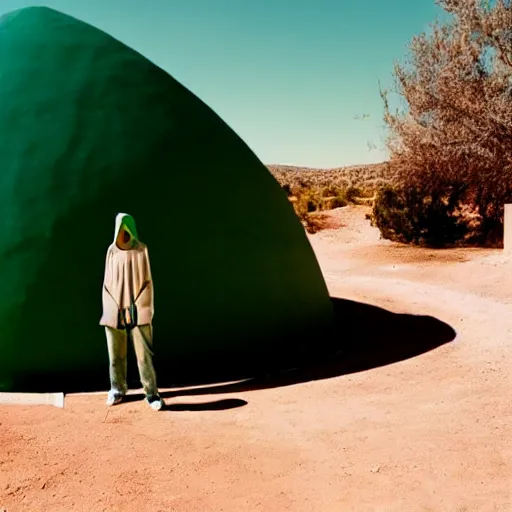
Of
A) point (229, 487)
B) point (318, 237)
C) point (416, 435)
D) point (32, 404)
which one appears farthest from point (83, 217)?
point (318, 237)

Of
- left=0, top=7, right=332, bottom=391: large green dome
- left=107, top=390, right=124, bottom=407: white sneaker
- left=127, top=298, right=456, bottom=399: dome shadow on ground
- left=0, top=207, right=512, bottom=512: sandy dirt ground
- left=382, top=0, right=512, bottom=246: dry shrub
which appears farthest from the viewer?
left=382, top=0, right=512, bottom=246: dry shrub

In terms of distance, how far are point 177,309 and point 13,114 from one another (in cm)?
281

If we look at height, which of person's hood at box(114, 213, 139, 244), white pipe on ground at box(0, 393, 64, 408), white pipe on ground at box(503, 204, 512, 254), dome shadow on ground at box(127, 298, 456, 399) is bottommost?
dome shadow on ground at box(127, 298, 456, 399)

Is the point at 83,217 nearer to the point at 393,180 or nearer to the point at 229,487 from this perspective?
the point at 229,487

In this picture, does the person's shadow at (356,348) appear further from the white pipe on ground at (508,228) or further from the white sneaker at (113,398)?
the white pipe on ground at (508,228)

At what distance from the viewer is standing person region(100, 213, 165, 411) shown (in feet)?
19.2

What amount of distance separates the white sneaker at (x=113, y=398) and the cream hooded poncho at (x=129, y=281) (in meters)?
0.65

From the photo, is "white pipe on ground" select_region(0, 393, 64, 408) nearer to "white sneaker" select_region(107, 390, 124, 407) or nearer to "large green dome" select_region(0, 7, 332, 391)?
"large green dome" select_region(0, 7, 332, 391)

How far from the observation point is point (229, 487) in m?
4.43

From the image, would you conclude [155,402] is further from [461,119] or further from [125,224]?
[461,119]

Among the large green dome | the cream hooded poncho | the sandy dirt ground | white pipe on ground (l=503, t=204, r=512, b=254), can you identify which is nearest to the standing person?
the cream hooded poncho

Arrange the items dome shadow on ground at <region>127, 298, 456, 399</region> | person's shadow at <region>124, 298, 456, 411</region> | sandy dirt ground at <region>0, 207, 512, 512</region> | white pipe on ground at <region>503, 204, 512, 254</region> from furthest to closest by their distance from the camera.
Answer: white pipe on ground at <region>503, 204, 512, 254</region> → dome shadow on ground at <region>127, 298, 456, 399</region> → person's shadow at <region>124, 298, 456, 411</region> → sandy dirt ground at <region>0, 207, 512, 512</region>

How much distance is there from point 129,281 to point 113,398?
1126 mm

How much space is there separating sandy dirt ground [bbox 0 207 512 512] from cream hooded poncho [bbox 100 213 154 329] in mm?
886
